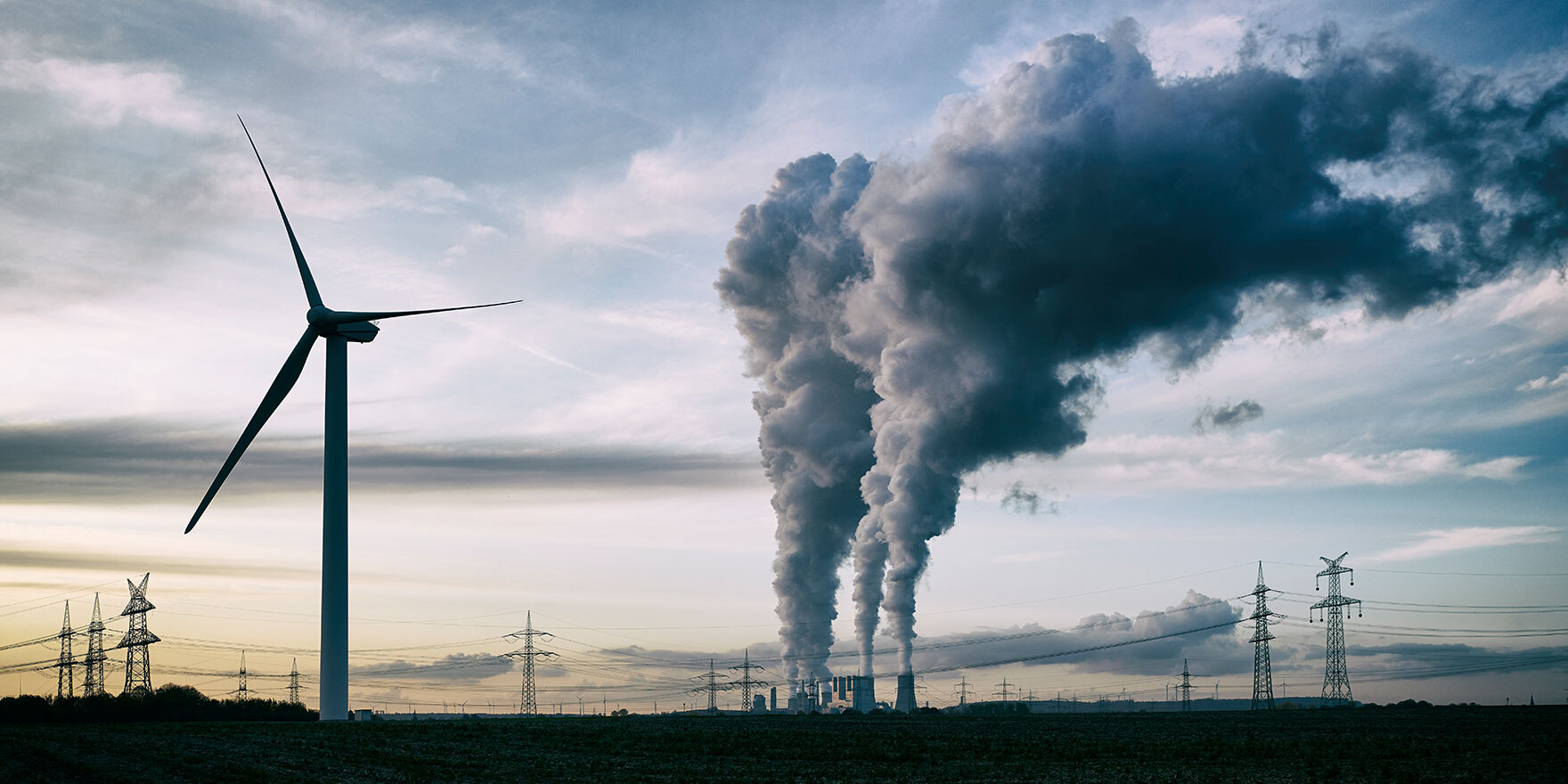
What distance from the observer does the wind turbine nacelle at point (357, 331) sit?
13362 cm

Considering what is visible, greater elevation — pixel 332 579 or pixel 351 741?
pixel 332 579

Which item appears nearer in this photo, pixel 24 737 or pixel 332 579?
pixel 24 737

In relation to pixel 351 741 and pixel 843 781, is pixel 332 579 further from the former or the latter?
pixel 843 781

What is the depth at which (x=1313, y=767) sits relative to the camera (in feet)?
270

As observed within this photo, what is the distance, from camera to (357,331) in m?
134

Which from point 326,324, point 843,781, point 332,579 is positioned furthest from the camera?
point 326,324

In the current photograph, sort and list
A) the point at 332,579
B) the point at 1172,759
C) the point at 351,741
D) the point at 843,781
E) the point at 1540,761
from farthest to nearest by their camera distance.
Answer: the point at 332,579 → the point at 351,741 → the point at 1172,759 → the point at 1540,761 → the point at 843,781

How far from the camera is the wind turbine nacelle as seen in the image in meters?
134

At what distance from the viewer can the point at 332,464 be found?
126 m

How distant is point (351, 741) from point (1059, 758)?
59.1m

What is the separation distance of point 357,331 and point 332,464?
645 inches

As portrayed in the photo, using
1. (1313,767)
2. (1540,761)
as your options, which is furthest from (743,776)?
(1540,761)

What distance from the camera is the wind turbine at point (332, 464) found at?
124 metres

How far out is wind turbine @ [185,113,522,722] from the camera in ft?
407
